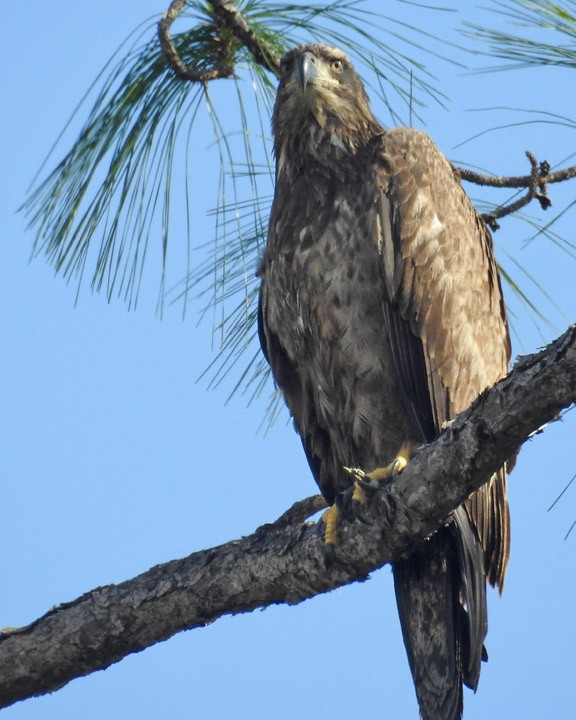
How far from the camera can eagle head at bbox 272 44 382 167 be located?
4.39 meters

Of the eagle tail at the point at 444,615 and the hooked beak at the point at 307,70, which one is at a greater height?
the hooked beak at the point at 307,70

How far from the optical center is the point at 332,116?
4504 mm

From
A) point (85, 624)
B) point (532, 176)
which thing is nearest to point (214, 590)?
point (85, 624)

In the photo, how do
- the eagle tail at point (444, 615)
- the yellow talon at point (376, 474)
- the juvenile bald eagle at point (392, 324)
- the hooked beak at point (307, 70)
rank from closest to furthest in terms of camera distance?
the yellow talon at point (376, 474) < the eagle tail at point (444, 615) < the juvenile bald eagle at point (392, 324) < the hooked beak at point (307, 70)

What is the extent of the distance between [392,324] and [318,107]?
112 cm

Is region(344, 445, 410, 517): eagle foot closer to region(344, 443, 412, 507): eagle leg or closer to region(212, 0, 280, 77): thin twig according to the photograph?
region(344, 443, 412, 507): eagle leg

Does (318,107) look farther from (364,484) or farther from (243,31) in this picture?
(364,484)

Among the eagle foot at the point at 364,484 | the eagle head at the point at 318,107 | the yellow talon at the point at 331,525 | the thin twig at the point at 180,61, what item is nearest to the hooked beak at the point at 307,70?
the eagle head at the point at 318,107

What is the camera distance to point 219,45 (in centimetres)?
419

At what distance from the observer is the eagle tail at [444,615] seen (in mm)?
3660

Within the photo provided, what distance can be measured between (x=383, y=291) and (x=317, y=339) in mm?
332

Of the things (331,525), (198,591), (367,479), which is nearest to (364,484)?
(367,479)

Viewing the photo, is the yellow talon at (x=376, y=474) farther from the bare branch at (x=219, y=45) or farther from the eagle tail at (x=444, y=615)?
the bare branch at (x=219, y=45)

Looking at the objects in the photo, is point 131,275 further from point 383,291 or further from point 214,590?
point 214,590
